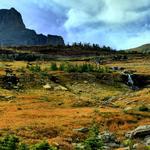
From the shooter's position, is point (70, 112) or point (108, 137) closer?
point (108, 137)

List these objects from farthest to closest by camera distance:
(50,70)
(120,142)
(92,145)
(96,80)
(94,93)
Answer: (50,70)
(96,80)
(94,93)
(120,142)
(92,145)

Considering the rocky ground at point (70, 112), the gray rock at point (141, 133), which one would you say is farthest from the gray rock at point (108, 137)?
the gray rock at point (141, 133)

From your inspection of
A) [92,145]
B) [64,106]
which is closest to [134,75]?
[64,106]

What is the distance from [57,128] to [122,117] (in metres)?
12.2

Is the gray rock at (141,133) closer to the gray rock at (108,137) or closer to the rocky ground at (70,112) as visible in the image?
the rocky ground at (70,112)

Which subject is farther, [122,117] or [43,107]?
[43,107]

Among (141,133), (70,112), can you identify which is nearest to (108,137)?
(141,133)

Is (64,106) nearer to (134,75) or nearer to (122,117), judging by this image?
(122,117)

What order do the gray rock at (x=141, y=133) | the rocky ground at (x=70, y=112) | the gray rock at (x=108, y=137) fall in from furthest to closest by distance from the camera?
1. the gray rock at (x=141, y=133)
2. the rocky ground at (x=70, y=112)
3. the gray rock at (x=108, y=137)

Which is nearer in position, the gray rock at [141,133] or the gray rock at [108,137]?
the gray rock at [108,137]

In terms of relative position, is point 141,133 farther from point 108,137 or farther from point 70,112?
point 70,112

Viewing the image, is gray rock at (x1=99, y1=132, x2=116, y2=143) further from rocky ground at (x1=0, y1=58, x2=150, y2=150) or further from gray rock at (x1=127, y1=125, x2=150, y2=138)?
gray rock at (x1=127, y1=125, x2=150, y2=138)

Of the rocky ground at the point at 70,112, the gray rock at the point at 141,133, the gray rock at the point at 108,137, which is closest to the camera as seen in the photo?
the gray rock at the point at 108,137

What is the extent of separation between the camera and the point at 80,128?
52.9m
